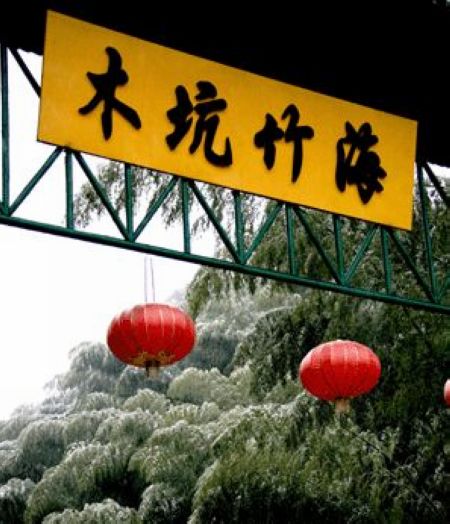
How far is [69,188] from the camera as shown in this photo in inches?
154

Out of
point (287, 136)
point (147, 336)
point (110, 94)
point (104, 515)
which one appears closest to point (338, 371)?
point (147, 336)

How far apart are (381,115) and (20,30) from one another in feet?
6.15

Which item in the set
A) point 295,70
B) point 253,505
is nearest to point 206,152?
point 295,70

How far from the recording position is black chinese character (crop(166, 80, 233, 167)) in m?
4.27

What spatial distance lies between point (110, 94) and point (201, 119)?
0.46m

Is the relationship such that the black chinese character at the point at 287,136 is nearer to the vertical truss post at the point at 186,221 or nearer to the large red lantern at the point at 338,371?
the vertical truss post at the point at 186,221

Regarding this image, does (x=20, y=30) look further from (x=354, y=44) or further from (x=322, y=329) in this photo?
(x=322, y=329)

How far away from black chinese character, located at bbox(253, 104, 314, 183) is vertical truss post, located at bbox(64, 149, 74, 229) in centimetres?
93

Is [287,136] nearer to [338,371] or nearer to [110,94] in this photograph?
[110,94]

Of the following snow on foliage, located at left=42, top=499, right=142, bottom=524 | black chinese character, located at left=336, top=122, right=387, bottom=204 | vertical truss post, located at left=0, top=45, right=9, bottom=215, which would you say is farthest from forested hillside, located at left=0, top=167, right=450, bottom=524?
vertical truss post, located at left=0, top=45, right=9, bottom=215

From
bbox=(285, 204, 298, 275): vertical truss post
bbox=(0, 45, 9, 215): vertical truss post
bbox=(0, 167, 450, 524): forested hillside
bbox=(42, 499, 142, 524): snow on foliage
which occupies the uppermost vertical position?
bbox=(0, 45, 9, 215): vertical truss post

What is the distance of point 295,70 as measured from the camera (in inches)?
187

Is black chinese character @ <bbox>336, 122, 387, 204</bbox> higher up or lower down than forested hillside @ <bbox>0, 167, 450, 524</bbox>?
higher up

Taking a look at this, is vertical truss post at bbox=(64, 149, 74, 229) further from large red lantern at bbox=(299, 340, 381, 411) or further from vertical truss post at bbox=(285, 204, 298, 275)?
large red lantern at bbox=(299, 340, 381, 411)
